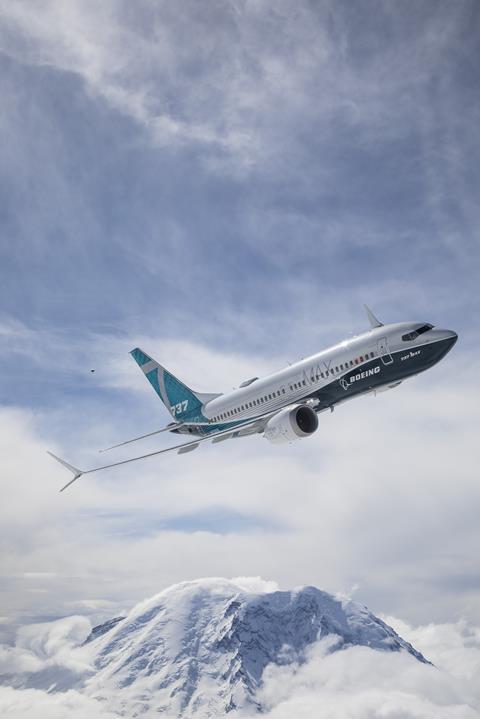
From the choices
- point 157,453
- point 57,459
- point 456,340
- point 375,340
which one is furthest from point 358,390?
point 57,459

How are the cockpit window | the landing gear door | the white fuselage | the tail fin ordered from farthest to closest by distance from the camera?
1. the tail fin
2. the landing gear door
3. the cockpit window
4. the white fuselage

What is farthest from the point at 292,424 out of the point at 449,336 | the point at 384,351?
the point at 449,336

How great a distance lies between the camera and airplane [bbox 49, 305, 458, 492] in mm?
48375

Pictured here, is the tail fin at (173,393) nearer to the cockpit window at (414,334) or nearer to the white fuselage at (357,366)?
the white fuselage at (357,366)

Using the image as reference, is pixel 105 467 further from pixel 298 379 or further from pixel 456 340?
pixel 456 340

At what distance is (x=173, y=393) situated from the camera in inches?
3041

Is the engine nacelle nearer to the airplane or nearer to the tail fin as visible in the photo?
the airplane

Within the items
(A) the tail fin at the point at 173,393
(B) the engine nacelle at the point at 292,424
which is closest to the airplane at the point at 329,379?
(B) the engine nacelle at the point at 292,424

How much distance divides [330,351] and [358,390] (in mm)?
4656

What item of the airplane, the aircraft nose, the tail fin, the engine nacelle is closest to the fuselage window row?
the airplane

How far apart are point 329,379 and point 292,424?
5.35 metres

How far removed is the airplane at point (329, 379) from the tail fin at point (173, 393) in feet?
33.9

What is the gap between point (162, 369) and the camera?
8044cm

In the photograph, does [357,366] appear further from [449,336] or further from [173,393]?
[173,393]
